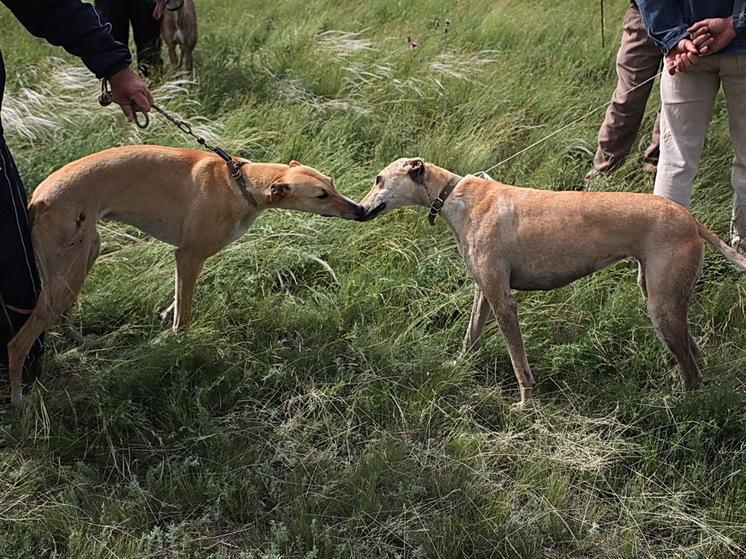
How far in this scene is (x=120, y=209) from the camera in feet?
13.5

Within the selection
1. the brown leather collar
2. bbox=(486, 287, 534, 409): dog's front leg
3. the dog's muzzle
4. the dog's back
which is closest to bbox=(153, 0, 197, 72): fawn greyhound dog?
the dog's back

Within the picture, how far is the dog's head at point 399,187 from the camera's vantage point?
13.5ft

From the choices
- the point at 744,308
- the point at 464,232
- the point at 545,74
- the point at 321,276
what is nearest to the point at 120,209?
the point at 321,276

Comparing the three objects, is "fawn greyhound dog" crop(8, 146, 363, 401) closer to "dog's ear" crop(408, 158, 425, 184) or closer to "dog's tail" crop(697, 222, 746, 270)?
"dog's ear" crop(408, 158, 425, 184)

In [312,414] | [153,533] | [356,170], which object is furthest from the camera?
[356,170]

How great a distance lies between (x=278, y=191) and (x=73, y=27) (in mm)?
1313

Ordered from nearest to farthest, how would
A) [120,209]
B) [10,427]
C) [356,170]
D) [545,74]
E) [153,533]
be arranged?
[153,533] → [10,427] → [120,209] → [356,170] → [545,74]

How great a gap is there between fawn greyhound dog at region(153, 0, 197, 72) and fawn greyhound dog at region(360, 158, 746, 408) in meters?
4.09

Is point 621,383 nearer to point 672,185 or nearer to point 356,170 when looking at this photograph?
point 672,185

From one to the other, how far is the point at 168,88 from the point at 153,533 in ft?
16.0

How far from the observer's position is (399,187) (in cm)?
415

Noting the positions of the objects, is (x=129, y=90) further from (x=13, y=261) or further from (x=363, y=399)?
(x=363, y=399)

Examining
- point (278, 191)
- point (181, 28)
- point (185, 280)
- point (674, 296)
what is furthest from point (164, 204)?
point (181, 28)

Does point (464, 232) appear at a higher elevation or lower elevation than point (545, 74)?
higher
